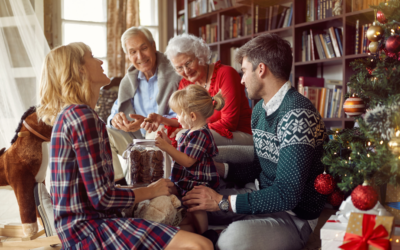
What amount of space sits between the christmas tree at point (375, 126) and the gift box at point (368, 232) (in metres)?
0.04

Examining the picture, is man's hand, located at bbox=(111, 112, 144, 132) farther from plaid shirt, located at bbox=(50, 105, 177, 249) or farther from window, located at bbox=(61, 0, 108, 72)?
window, located at bbox=(61, 0, 108, 72)

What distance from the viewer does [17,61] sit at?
7.64ft

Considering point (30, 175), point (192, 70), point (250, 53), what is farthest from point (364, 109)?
point (30, 175)

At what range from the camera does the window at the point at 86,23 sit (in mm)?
4082

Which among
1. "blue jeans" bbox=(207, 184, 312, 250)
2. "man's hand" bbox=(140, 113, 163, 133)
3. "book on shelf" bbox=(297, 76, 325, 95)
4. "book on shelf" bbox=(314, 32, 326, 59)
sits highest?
"book on shelf" bbox=(314, 32, 326, 59)

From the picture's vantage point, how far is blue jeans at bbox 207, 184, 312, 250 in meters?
1.45

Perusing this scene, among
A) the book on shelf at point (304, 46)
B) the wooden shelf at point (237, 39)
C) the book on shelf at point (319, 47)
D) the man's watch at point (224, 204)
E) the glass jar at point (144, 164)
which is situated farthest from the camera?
the wooden shelf at point (237, 39)

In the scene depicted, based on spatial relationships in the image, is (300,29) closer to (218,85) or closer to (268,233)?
(218,85)

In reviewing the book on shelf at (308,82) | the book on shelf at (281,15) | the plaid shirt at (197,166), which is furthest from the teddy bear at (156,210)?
the book on shelf at (281,15)

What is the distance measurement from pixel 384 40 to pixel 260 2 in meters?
2.61

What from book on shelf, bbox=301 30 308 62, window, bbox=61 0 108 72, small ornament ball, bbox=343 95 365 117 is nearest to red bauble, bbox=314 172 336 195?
small ornament ball, bbox=343 95 365 117

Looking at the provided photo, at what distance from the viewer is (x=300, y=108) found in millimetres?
1386

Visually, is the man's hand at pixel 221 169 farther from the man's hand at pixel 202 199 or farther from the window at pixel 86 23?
the window at pixel 86 23

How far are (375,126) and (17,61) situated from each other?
2151 millimetres
